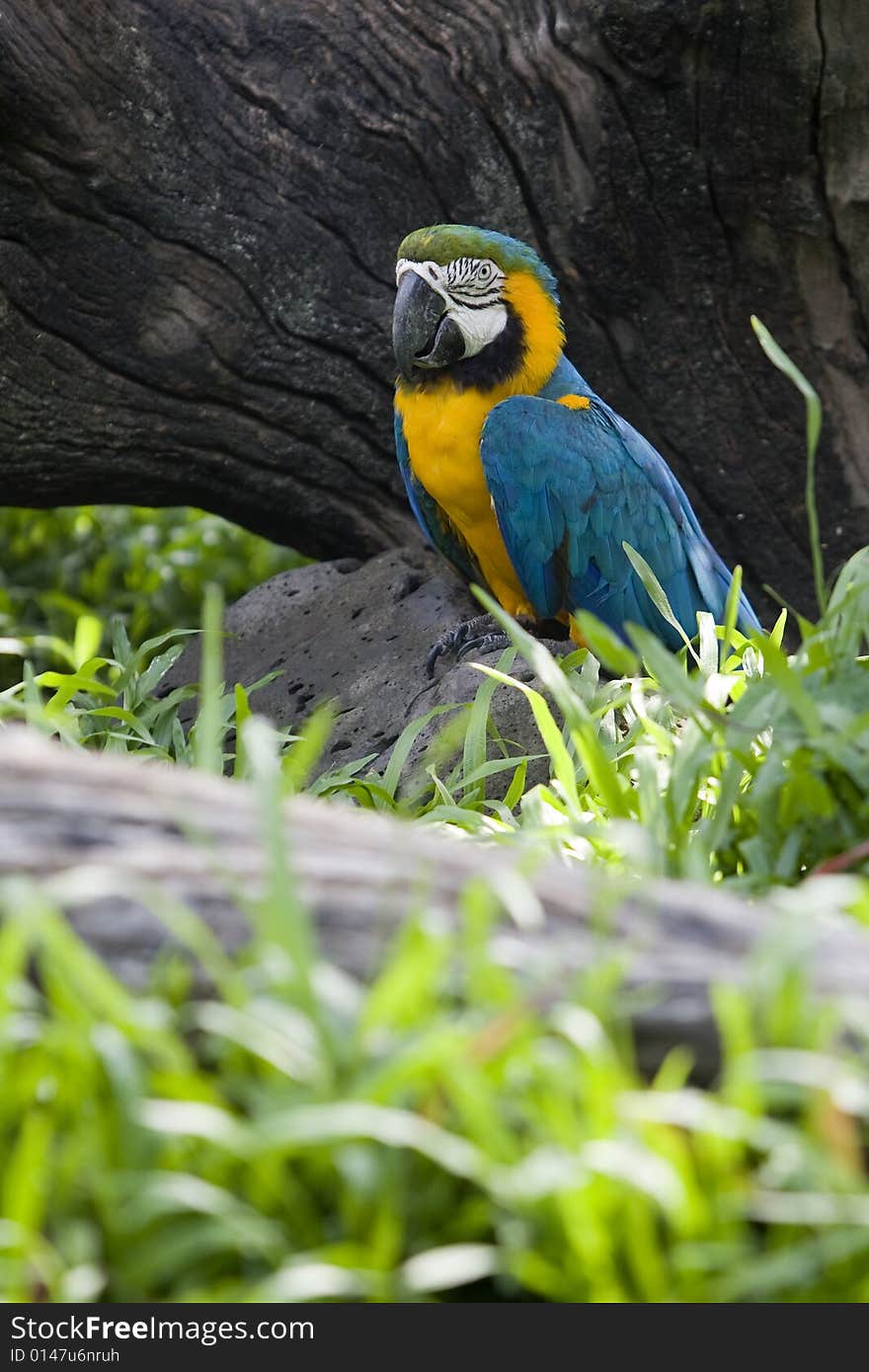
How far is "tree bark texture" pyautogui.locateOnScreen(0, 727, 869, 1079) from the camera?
2.63ft

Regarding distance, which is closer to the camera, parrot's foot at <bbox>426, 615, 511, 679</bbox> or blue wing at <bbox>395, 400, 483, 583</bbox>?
parrot's foot at <bbox>426, 615, 511, 679</bbox>

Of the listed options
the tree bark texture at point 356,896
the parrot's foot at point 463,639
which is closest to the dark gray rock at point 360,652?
the parrot's foot at point 463,639

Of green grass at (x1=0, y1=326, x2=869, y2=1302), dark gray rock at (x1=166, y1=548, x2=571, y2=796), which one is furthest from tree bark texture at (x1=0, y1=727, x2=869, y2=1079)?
dark gray rock at (x1=166, y1=548, x2=571, y2=796)

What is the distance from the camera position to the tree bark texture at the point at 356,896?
2.63ft

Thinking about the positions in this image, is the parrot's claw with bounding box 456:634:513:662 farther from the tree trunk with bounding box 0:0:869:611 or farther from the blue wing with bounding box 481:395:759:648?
the tree trunk with bounding box 0:0:869:611

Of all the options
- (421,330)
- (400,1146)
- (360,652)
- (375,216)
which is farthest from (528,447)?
(400,1146)

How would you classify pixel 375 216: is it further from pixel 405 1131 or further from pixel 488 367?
pixel 405 1131

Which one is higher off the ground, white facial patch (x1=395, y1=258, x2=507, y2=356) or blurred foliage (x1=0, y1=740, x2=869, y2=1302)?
white facial patch (x1=395, y1=258, x2=507, y2=356)

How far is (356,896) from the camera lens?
841 mm

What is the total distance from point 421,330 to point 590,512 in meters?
0.42

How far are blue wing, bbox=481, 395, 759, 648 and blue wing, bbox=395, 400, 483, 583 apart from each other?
0.21 meters

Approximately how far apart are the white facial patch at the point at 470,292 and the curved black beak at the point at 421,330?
0.04 feet

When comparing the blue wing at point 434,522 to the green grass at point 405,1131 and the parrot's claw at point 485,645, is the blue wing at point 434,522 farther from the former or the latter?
the green grass at point 405,1131

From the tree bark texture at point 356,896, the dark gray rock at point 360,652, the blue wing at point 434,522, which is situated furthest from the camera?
the blue wing at point 434,522
